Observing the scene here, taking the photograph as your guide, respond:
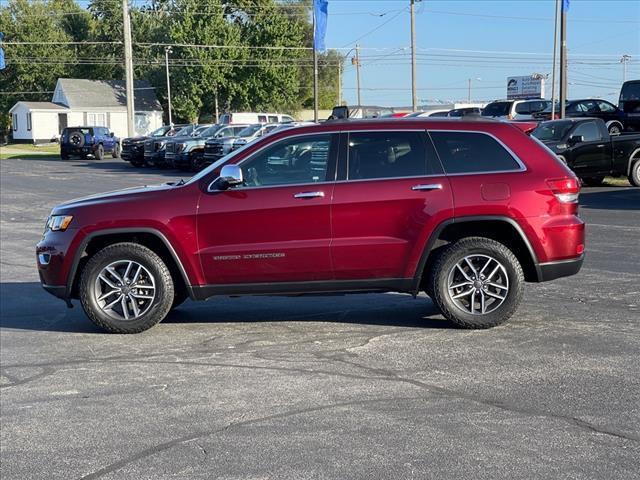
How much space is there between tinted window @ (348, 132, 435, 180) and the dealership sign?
63744 mm

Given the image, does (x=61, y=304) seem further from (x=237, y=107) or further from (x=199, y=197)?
(x=237, y=107)

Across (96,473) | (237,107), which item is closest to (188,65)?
(237,107)

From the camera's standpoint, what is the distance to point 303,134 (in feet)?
24.7

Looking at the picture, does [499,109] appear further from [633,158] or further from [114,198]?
[114,198]

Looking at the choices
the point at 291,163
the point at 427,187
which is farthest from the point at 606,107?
the point at 291,163

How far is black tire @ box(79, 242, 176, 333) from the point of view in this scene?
759cm

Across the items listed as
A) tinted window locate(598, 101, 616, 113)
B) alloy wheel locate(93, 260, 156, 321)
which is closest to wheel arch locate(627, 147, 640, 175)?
tinted window locate(598, 101, 616, 113)

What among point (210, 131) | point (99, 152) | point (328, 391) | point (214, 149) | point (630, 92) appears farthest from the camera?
point (99, 152)

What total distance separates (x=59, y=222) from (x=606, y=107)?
3127cm

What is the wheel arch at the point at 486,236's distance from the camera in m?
7.32

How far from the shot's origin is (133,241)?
7.74 m

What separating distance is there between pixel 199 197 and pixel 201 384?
200 centimetres

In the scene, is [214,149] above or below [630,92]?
below

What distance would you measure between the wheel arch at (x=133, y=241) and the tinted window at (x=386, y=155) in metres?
1.72
